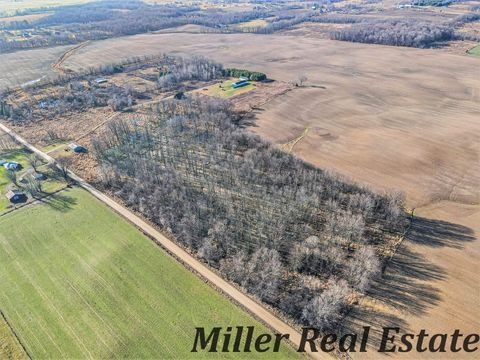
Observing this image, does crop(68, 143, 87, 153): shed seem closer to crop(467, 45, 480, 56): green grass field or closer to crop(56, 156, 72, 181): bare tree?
crop(56, 156, 72, 181): bare tree

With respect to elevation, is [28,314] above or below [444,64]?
below

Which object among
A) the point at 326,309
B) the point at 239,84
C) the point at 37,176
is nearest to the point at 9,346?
the point at 326,309

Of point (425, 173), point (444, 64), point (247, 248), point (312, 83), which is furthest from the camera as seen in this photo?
point (444, 64)

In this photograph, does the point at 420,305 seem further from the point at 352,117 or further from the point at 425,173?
the point at 352,117

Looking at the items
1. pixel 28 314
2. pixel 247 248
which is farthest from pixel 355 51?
pixel 28 314

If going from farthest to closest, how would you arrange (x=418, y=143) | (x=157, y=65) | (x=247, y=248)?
(x=157, y=65)
(x=418, y=143)
(x=247, y=248)

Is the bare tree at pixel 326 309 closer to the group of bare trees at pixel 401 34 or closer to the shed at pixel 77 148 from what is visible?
the shed at pixel 77 148

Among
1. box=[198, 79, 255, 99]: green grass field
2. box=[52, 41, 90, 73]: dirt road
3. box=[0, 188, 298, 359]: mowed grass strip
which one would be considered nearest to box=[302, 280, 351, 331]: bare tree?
box=[0, 188, 298, 359]: mowed grass strip
